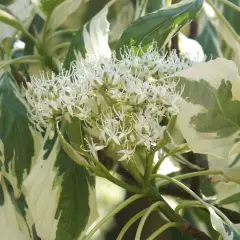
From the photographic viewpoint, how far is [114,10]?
2.14ft

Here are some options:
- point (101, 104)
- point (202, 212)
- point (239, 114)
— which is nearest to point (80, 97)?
point (101, 104)

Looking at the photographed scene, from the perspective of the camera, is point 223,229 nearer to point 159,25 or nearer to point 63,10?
point 159,25

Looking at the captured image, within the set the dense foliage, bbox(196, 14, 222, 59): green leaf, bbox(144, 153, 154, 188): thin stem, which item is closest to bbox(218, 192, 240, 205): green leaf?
the dense foliage

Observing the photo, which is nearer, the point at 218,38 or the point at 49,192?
the point at 49,192

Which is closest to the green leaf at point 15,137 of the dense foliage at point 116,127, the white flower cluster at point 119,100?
the dense foliage at point 116,127

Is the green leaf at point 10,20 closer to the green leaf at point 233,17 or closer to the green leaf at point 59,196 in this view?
the green leaf at point 59,196

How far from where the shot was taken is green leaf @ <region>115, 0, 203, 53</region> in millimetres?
449

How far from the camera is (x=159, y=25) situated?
46 cm

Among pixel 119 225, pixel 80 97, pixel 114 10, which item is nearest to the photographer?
pixel 80 97

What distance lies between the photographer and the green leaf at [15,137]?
19.1 inches

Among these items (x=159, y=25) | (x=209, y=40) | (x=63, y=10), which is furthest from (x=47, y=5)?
(x=209, y=40)

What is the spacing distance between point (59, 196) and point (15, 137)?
0.29 ft

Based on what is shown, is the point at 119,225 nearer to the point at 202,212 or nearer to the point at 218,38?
the point at 202,212

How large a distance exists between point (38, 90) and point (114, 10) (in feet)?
0.96
